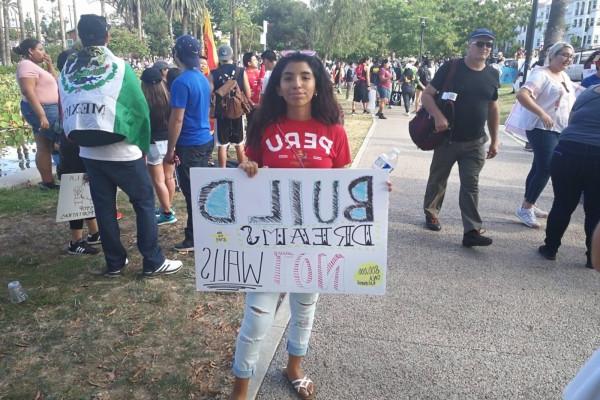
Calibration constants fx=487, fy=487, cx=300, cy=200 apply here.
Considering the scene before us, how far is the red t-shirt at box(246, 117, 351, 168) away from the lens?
2402mm

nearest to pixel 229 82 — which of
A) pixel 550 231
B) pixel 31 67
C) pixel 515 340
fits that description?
pixel 31 67

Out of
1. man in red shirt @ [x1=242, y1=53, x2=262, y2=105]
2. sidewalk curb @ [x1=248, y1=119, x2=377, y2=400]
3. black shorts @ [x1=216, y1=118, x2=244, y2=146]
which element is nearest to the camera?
sidewalk curb @ [x1=248, y1=119, x2=377, y2=400]

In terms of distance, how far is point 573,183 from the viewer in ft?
13.4

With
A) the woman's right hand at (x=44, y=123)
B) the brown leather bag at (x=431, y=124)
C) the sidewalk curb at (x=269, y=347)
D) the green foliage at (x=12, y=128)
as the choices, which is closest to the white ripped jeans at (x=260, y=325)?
the sidewalk curb at (x=269, y=347)

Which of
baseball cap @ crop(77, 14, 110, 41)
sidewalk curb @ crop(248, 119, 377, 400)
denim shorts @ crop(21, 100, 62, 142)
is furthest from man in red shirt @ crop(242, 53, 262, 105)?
sidewalk curb @ crop(248, 119, 377, 400)

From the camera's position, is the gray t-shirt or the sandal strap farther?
the gray t-shirt

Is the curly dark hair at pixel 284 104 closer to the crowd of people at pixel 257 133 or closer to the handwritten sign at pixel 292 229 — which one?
the crowd of people at pixel 257 133

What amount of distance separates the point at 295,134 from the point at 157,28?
69.3 metres

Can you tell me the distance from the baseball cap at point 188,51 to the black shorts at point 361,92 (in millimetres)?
11908

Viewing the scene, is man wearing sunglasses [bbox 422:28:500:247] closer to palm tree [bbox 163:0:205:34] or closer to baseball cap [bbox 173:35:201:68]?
baseball cap [bbox 173:35:201:68]

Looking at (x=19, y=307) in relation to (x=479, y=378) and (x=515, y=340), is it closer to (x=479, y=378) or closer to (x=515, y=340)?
(x=479, y=378)

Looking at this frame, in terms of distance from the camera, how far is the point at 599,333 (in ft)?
10.6

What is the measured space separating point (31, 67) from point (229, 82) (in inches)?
91.1

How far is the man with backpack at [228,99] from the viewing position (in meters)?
6.41
